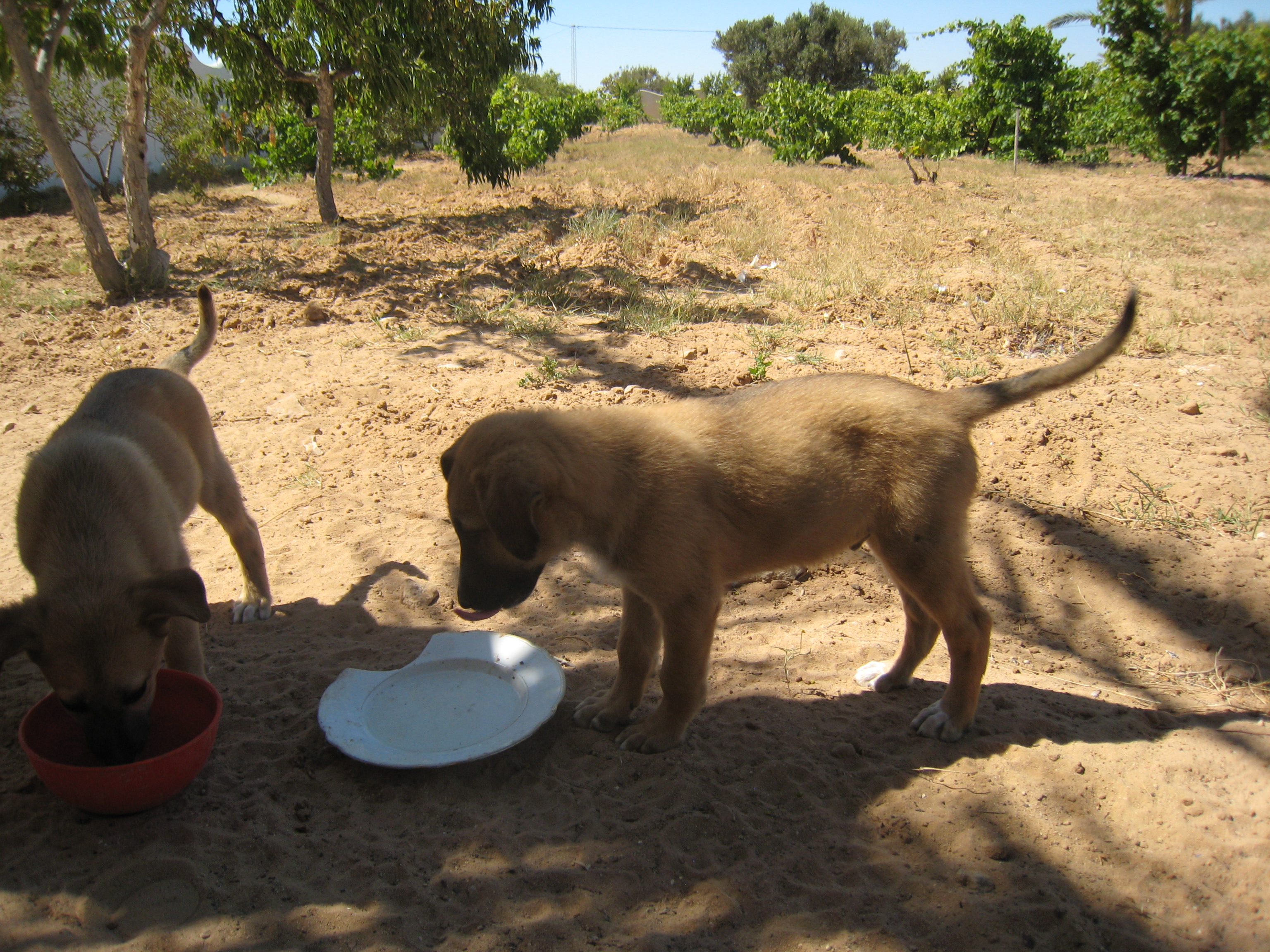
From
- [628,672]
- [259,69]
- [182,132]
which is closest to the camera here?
[628,672]

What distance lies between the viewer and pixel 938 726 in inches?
138

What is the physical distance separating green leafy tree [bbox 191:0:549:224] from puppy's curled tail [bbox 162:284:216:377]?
24.4 ft

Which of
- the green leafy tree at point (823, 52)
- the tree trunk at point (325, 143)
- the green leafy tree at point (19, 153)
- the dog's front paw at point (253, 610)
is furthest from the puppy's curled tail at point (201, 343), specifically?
the green leafy tree at point (823, 52)

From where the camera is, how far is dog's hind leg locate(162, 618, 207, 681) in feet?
11.5

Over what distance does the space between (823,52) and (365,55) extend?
50.7m

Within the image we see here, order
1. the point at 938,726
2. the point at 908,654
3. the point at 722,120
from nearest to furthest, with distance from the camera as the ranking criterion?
the point at 938,726
the point at 908,654
the point at 722,120

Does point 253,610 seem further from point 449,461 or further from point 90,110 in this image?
point 90,110

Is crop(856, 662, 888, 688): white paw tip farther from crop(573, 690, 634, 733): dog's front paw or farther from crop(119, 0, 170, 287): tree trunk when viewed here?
crop(119, 0, 170, 287): tree trunk

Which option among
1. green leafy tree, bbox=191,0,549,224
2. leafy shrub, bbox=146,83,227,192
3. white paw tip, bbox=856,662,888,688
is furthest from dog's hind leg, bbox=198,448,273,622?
leafy shrub, bbox=146,83,227,192

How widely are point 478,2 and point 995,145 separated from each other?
17662 mm

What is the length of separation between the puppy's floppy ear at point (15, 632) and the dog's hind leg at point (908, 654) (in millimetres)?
3468

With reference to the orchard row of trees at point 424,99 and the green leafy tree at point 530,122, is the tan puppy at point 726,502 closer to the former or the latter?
the orchard row of trees at point 424,99

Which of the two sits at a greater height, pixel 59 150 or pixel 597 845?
pixel 59 150

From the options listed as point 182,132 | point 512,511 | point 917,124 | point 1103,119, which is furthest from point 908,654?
point 1103,119
